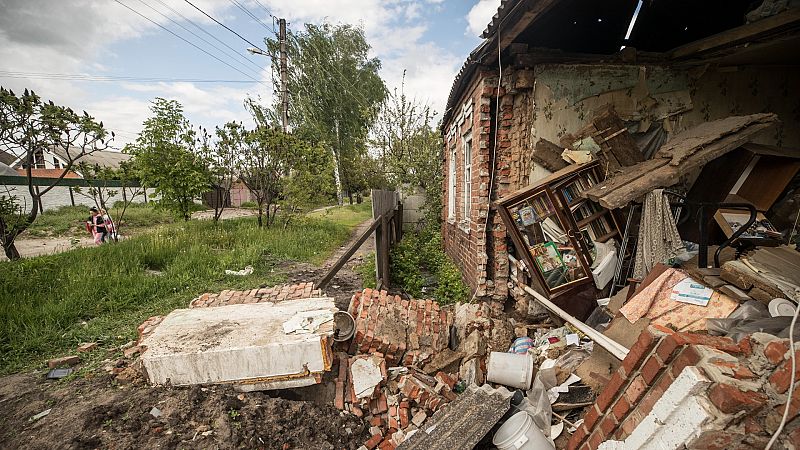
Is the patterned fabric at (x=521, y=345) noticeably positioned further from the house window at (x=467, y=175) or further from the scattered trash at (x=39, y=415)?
the scattered trash at (x=39, y=415)

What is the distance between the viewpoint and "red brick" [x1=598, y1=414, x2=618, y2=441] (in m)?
1.89

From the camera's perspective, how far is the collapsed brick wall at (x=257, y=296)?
158 inches

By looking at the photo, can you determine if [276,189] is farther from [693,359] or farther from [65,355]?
[693,359]

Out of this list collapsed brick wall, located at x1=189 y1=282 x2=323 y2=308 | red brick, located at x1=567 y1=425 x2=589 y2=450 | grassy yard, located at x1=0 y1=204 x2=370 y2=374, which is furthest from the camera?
collapsed brick wall, located at x1=189 y1=282 x2=323 y2=308

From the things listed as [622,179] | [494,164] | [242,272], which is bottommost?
[242,272]

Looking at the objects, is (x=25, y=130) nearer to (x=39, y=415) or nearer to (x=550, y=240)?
(x=39, y=415)

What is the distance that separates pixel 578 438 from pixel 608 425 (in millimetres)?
298

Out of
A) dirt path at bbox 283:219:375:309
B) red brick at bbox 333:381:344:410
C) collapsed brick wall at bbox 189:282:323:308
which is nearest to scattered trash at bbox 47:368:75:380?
collapsed brick wall at bbox 189:282:323:308

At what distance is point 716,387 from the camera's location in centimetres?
143

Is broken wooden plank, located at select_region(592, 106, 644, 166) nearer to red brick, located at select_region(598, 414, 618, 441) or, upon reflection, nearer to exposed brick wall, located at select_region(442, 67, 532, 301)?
exposed brick wall, located at select_region(442, 67, 532, 301)

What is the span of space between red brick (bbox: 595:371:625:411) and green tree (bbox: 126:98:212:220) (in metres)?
11.0

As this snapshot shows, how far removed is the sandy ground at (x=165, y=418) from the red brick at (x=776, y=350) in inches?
→ 101

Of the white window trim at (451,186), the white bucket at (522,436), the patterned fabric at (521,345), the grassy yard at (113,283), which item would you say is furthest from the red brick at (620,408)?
the white window trim at (451,186)

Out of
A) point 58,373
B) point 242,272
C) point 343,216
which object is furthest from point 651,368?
point 343,216
